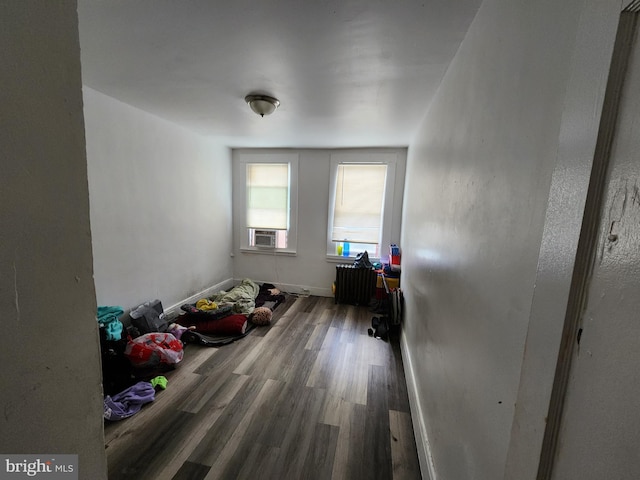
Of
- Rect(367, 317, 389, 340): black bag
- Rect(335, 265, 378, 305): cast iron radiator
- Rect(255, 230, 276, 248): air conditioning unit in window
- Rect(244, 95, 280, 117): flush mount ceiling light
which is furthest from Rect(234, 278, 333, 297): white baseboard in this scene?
Rect(244, 95, 280, 117): flush mount ceiling light

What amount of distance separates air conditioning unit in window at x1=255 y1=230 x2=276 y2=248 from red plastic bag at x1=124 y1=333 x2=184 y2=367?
7.03 feet

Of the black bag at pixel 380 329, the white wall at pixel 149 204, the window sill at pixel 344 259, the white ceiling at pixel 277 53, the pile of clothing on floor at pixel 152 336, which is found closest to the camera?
the white ceiling at pixel 277 53

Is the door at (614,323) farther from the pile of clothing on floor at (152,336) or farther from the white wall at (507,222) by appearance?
the pile of clothing on floor at (152,336)

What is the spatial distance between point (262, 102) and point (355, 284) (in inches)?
108

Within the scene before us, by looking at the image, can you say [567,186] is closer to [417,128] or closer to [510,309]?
[510,309]

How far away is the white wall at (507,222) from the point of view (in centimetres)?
41

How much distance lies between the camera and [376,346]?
2740 mm

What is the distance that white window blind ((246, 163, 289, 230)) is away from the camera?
4176 mm

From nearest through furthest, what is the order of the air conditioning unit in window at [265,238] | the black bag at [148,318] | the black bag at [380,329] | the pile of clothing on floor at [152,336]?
the pile of clothing on floor at [152,336]
the black bag at [148,318]
the black bag at [380,329]
the air conditioning unit in window at [265,238]

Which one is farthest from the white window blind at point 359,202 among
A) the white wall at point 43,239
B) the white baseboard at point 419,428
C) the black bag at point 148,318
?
the white wall at point 43,239

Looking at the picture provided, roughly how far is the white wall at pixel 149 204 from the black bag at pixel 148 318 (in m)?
0.12

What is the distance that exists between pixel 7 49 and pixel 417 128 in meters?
2.86

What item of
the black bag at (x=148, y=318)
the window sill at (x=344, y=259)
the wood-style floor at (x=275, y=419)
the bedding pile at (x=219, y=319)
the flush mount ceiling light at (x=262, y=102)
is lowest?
the wood-style floor at (x=275, y=419)

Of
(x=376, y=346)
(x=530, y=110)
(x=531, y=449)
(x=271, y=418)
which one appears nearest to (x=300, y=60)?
(x=530, y=110)
